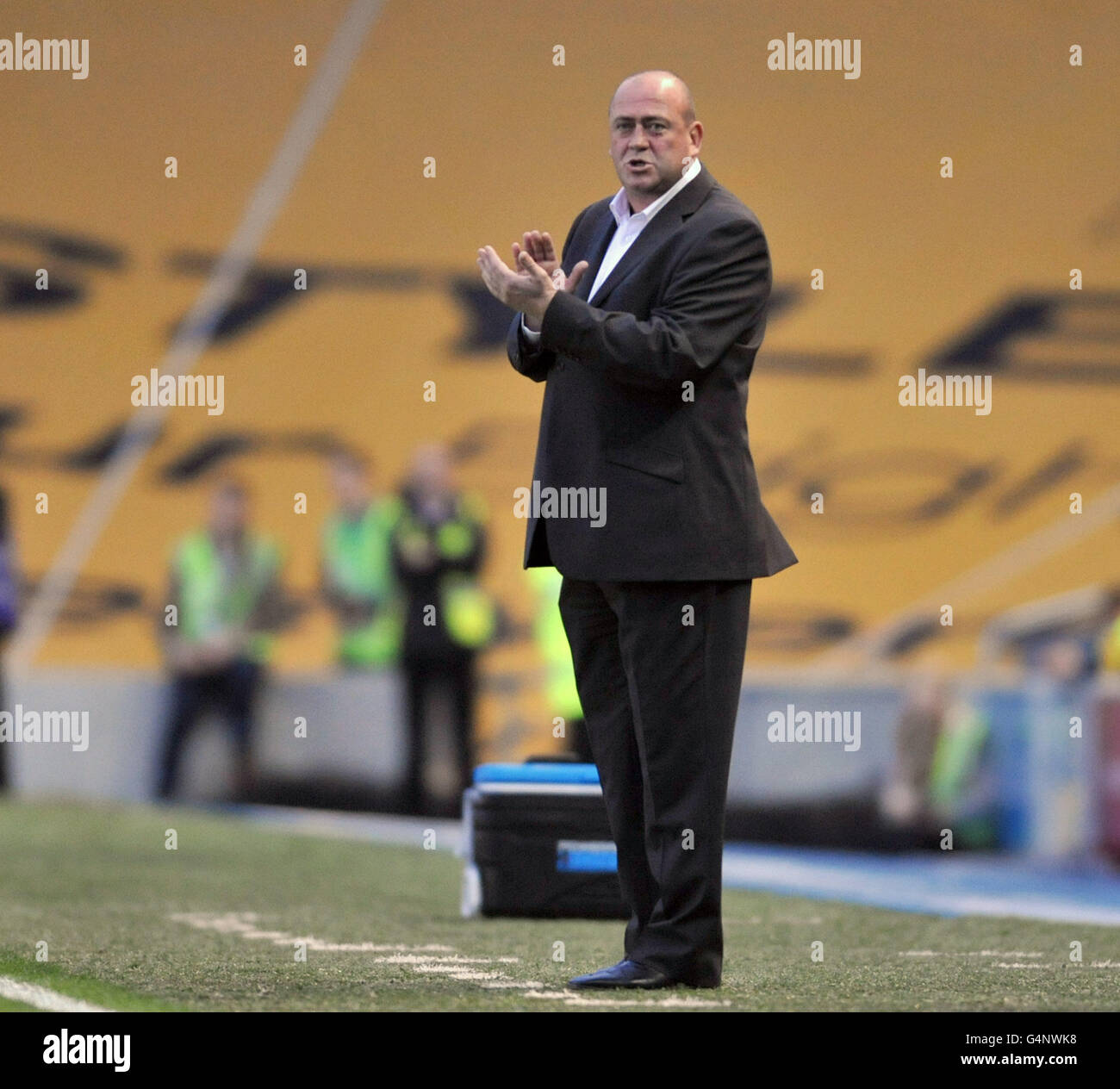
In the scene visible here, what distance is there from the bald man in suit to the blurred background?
758 cm

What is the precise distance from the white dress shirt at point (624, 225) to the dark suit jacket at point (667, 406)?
18mm

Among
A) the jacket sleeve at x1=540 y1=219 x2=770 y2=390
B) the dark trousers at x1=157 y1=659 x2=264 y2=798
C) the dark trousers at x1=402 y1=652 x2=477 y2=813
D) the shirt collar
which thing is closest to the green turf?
the jacket sleeve at x1=540 y1=219 x2=770 y2=390

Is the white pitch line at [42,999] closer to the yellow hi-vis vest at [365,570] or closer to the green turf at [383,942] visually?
the green turf at [383,942]

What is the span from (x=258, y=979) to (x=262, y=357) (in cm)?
1022

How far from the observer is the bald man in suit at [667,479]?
158 inches

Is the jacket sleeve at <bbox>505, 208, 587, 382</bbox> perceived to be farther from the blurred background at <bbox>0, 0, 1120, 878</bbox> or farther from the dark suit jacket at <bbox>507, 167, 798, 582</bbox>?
the blurred background at <bbox>0, 0, 1120, 878</bbox>

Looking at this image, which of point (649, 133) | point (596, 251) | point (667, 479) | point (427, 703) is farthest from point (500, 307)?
point (667, 479)

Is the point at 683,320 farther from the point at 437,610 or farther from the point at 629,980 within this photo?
the point at 437,610

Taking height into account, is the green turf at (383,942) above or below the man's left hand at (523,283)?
below

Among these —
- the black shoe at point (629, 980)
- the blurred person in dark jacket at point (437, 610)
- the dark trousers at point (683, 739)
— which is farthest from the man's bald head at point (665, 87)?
the blurred person in dark jacket at point (437, 610)

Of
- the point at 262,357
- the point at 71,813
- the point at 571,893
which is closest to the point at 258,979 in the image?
the point at 571,893

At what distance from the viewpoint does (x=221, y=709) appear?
11.3 meters

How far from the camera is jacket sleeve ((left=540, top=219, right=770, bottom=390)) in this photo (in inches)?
155

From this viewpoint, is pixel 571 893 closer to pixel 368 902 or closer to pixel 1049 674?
pixel 368 902
